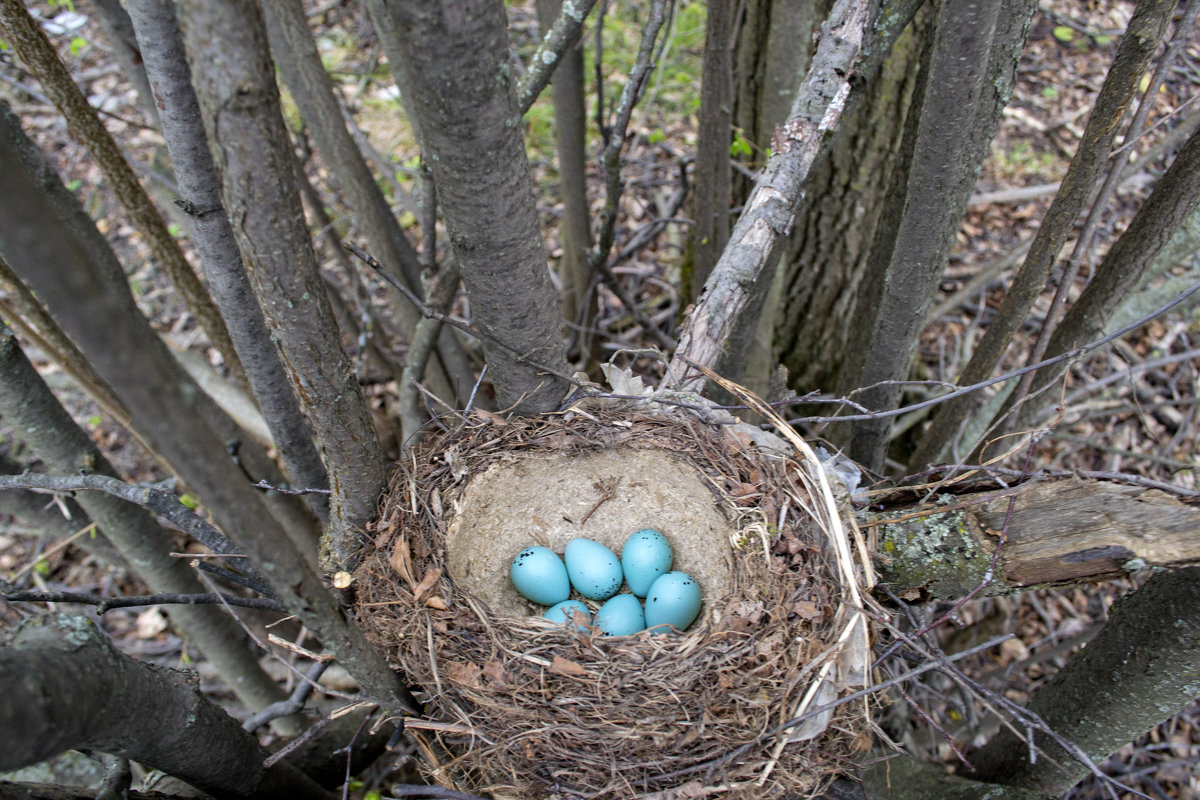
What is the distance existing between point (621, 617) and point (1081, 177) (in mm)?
1729

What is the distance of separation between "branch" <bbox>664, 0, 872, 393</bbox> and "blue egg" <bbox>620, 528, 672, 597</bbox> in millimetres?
627

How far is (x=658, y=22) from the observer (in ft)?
7.31

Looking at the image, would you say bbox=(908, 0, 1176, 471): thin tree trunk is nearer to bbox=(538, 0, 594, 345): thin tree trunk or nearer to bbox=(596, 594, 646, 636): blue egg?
bbox=(596, 594, 646, 636): blue egg

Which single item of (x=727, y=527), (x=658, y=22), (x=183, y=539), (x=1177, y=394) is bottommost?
(x=183, y=539)

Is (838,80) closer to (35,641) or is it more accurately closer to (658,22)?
(658,22)

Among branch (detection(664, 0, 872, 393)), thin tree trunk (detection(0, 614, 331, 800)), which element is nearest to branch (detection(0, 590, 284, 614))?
thin tree trunk (detection(0, 614, 331, 800))

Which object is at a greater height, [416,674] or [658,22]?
[658,22]

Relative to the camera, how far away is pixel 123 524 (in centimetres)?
226

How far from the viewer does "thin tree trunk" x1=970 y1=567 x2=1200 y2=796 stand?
5.19ft

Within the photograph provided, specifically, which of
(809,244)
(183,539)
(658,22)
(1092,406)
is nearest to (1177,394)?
(1092,406)

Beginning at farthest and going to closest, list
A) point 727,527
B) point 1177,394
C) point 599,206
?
point 599,206, point 1177,394, point 727,527

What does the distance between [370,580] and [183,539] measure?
2187mm

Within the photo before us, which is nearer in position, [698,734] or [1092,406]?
[698,734]

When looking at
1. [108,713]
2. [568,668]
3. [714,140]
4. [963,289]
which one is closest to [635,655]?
[568,668]
